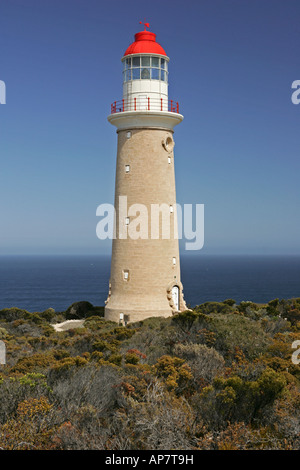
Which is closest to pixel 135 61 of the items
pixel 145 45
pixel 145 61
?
pixel 145 61

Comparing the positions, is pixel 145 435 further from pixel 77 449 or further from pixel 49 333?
pixel 49 333

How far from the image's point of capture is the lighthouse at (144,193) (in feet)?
74.0

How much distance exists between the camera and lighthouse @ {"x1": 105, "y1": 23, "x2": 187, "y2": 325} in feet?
74.0

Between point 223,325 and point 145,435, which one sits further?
point 223,325

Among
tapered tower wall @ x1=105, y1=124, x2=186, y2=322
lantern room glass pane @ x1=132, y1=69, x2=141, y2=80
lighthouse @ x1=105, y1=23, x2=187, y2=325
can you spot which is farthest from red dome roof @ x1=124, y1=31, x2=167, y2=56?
tapered tower wall @ x1=105, y1=124, x2=186, y2=322

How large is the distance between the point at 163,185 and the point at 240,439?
16.0 meters

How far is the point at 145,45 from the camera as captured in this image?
22.6m

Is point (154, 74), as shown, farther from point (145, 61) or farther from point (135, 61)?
point (135, 61)

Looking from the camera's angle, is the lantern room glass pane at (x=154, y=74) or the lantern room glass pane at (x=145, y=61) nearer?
the lantern room glass pane at (x=145, y=61)

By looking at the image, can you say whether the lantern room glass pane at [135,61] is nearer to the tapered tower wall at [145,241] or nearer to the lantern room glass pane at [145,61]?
the lantern room glass pane at [145,61]

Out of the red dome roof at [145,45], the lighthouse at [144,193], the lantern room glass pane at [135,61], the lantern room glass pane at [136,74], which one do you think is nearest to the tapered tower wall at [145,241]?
the lighthouse at [144,193]

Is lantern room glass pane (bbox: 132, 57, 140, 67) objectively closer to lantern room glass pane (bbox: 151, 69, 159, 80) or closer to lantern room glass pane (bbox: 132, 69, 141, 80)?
lantern room glass pane (bbox: 132, 69, 141, 80)

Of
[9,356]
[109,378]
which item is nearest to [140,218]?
[9,356]

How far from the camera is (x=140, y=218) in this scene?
22578mm
